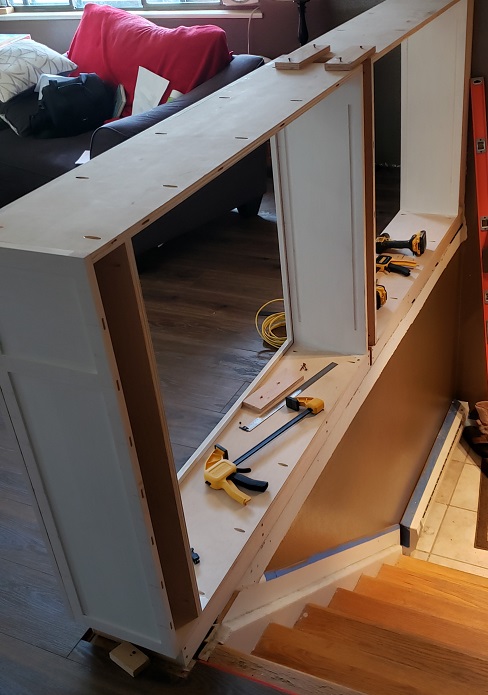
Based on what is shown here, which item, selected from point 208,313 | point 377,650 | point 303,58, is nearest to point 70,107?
point 208,313

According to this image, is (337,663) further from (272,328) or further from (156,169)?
(272,328)

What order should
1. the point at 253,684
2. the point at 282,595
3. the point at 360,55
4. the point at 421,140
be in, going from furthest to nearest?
the point at 421,140 < the point at 282,595 < the point at 360,55 < the point at 253,684

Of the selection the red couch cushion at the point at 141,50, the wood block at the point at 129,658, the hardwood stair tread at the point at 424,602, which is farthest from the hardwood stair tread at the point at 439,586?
the red couch cushion at the point at 141,50

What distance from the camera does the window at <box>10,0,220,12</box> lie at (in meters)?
5.09

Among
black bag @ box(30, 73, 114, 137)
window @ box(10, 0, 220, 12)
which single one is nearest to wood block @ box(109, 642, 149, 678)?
black bag @ box(30, 73, 114, 137)

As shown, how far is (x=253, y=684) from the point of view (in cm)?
155

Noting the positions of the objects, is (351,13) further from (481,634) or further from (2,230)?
(2,230)

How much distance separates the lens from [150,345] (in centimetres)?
121

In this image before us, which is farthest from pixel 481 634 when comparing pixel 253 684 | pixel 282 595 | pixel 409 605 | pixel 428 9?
pixel 428 9

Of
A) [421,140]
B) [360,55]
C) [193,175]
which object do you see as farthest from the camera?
[421,140]

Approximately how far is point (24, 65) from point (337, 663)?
4102 millimetres

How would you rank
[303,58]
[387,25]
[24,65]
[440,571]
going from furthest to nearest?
[24,65]
[440,571]
[387,25]
[303,58]

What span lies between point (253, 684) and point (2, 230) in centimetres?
106

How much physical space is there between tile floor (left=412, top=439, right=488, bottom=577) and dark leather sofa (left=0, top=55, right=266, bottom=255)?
1.82m
